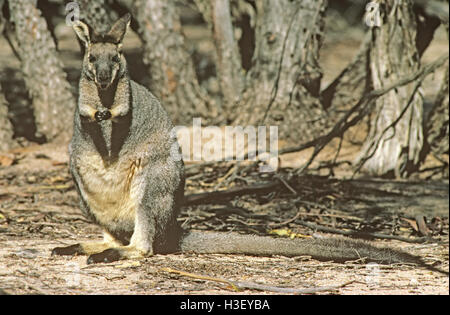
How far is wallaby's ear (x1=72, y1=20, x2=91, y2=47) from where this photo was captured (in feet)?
13.5

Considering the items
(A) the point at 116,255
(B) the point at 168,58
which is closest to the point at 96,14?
(B) the point at 168,58

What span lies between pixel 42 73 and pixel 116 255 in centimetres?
385

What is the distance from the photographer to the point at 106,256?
4098 mm

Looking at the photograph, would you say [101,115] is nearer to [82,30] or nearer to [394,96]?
[82,30]

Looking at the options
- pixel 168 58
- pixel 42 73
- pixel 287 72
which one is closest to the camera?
pixel 42 73

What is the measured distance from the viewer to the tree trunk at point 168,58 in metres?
7.81

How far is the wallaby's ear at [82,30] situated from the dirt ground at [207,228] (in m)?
1.37

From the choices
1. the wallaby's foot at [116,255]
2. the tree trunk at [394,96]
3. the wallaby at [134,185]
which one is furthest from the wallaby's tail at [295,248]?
the tree trunk at [394,96]

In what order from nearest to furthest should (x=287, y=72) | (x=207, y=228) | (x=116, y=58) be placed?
(x=116, y=58)
(x=207, y=228)
(x=287, y=72)

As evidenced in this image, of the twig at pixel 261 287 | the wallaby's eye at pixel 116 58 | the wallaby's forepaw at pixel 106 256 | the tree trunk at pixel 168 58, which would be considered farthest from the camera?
the tree trunk at pixel 168 58

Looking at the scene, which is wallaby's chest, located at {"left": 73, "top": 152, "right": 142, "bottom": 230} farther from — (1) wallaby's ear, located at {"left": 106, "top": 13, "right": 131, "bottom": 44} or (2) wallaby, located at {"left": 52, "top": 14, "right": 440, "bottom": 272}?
(1) wallaby's ear, located at {"left": 106, "top": 13, "right": 131, "bottom": 44}

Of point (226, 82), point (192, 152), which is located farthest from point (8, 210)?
point (226, 82)

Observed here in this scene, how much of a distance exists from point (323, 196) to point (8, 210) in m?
2.81

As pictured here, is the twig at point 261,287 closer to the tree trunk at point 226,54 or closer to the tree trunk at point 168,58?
the tree trunk at point 168,58
